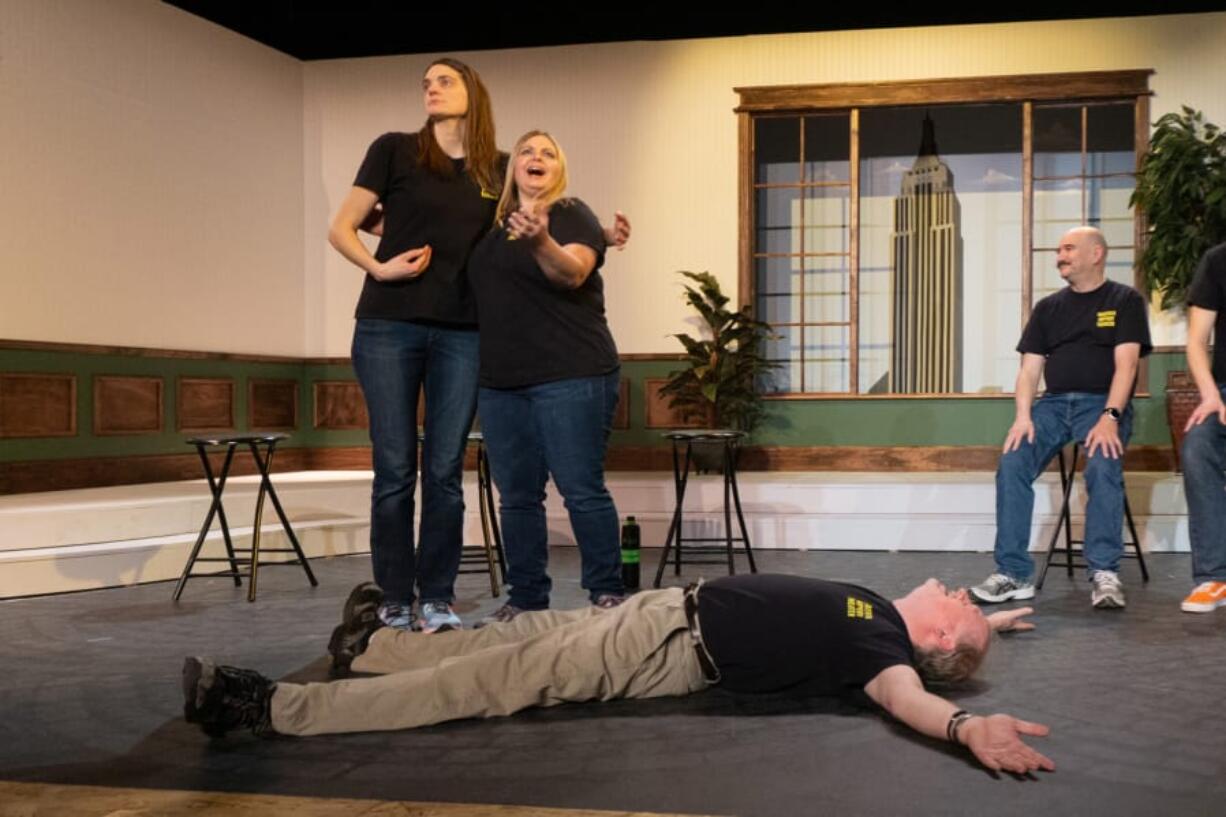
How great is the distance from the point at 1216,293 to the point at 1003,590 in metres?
1.19

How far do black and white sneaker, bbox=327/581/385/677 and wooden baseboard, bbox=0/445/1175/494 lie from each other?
3.98m

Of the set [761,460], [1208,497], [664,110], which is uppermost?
[664,110]

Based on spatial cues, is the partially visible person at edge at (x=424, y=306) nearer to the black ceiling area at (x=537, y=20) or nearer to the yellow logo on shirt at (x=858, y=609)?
the yellow logo on shirt at (x=858, y=609)

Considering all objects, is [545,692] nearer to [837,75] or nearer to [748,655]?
[748,655]

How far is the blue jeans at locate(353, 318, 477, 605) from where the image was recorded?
3.12m

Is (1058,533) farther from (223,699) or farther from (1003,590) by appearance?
(223,699)

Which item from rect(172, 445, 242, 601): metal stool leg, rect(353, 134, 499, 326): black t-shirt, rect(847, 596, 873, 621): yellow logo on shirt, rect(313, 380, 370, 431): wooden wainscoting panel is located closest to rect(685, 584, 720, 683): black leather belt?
rect(847, 596, 873, 621): yellow logo on shirt

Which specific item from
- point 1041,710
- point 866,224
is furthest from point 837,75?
point 1041,710

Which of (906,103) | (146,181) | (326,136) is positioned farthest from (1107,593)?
(326,136)

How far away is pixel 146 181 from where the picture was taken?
6586 mm

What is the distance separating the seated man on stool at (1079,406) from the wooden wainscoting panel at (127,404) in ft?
14.7

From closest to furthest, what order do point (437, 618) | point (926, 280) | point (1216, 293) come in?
1. point (437, 618)
2. point (1216, 293)
3. point (926, 280)

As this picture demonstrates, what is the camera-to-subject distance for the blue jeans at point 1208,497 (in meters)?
3.88

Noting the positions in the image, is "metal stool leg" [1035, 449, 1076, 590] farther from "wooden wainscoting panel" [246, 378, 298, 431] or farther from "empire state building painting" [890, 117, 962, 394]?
"wooden wainscoting panel" [246, 378, 298, 431]
